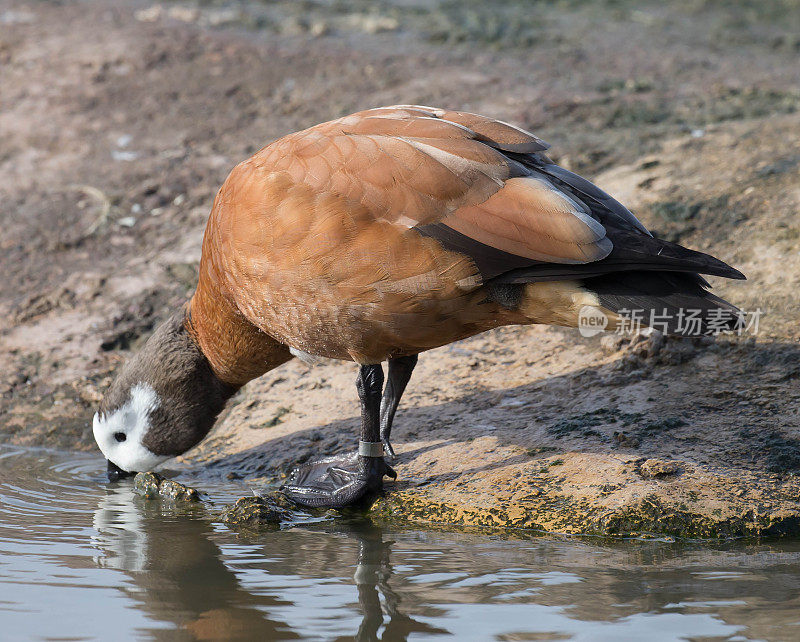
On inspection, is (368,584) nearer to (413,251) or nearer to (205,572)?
(205,572)

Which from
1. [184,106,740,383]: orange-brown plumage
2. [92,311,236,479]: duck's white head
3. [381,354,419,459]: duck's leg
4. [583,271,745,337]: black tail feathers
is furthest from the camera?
[92,311,236,479]: duck's white head

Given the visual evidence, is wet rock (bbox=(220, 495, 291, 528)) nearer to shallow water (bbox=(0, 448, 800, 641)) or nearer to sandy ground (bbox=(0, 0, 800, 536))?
shallow water (bbox=(0, 448, 800, 641))

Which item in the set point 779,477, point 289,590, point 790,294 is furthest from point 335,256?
point 790,294

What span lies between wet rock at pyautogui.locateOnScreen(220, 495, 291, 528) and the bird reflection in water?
8 cm

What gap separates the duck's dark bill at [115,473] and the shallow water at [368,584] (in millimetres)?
627

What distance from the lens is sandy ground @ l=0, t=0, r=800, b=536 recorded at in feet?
13.2

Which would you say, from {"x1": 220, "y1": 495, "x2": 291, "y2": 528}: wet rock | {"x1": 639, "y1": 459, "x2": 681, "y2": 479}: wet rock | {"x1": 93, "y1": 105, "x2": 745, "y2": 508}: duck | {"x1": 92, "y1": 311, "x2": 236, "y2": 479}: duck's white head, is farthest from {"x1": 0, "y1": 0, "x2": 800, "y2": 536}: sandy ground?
{"x1": 93, "y1": 105, "x2": 745, "y2": 508}: duck

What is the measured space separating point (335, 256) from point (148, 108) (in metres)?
5.04

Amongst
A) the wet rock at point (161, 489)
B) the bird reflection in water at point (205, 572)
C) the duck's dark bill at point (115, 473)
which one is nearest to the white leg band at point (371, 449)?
the bird reflection in water at point (205, 572)

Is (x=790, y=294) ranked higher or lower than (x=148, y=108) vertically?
lower

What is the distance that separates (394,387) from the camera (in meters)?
4.54

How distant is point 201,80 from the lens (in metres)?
8.45

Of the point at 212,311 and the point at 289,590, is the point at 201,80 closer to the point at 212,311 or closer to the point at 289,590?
the point at 212,311

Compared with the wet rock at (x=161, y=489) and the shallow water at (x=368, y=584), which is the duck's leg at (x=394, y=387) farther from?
the wet rock at (x=161, y=489)
